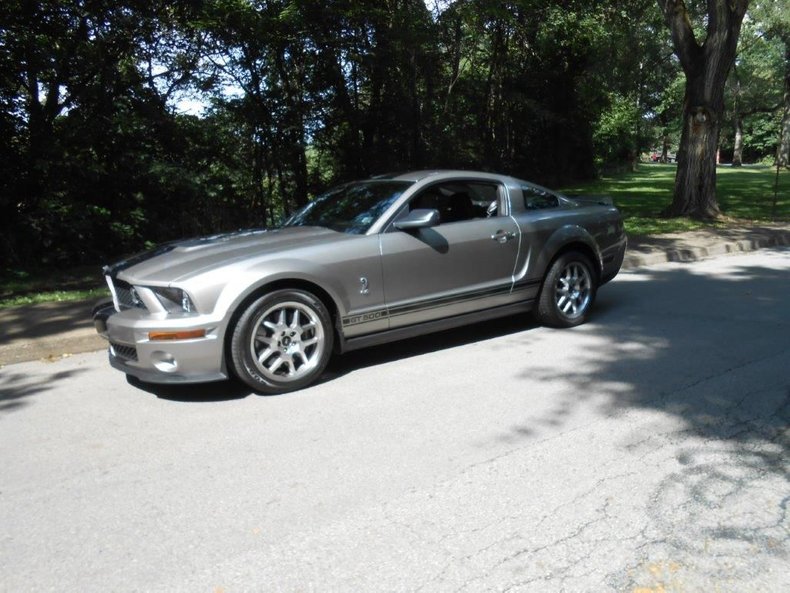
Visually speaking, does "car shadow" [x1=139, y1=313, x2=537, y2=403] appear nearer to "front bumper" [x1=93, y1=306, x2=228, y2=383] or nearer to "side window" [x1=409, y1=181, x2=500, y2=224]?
"front bumper" [x1=93, y1=306, x2=228, y2=383]

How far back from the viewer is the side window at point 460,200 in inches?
242

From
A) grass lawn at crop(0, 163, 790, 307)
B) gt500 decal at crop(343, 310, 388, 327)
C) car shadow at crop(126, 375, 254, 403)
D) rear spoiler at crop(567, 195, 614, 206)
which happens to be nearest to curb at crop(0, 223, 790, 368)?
grass lawn at crop(0, 163, 790, 307)

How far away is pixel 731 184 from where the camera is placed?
26.6 meters

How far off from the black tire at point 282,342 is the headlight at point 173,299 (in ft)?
1.17

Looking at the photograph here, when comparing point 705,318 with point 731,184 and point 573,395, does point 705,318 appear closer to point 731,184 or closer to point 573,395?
point 573,395

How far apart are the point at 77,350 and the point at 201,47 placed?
8.61 meters

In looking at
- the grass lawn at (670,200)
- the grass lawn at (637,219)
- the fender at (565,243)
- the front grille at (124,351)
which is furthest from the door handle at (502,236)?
the grass lawn at (670,200)

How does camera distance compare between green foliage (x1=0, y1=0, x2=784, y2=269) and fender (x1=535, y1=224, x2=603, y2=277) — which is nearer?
fender (x1=535, y1=224, x2=603, y2=277)

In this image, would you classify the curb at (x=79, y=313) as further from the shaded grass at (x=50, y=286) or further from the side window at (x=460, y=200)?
the side window at (x=460, y=200)

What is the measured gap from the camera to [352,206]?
6.17 meters

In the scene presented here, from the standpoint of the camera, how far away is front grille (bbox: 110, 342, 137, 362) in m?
4.96

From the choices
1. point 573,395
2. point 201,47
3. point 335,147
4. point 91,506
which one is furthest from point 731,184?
point 91,506

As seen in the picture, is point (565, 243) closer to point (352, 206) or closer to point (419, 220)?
point (419, 220)

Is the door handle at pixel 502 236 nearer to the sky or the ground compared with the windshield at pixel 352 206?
nearer to the ground
